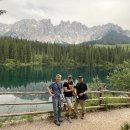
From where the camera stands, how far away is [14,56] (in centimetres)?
15425

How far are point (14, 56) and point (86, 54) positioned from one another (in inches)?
2261

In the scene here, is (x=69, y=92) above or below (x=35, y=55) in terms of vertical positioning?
below

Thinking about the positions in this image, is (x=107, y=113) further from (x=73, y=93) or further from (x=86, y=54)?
(x=86, y=54)

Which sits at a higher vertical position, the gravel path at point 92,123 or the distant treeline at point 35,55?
the distant treeline at point 35,55

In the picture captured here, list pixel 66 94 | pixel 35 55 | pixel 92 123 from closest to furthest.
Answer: pixel 66 94 < pixel 92 123 < pixel 35 55

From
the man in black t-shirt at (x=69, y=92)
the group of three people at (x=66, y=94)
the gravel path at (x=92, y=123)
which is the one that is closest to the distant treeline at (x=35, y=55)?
the gravel path at (x=92, y=123)

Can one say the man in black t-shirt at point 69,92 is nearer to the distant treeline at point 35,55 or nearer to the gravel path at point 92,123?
the gravel path at point 92,123

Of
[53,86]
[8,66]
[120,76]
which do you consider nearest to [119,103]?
[53,86]

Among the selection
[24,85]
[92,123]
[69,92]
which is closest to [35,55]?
[24,85]

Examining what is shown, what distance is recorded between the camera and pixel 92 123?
59.9 ft

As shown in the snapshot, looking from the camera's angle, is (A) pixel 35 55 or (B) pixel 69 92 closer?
(B) pixel 69 92

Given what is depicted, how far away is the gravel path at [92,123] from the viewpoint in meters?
16.8

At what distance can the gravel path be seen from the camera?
55.0 ft

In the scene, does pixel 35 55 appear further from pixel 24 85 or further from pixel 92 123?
pixel 92 123
